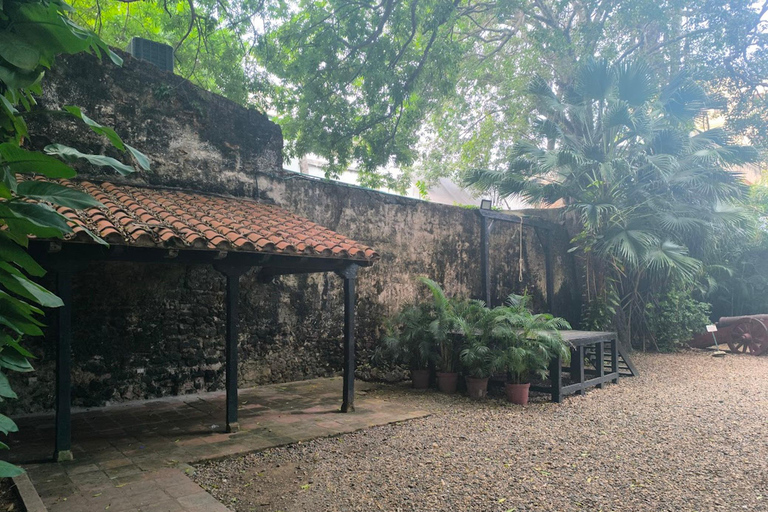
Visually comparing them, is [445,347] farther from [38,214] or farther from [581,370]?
[38,214]

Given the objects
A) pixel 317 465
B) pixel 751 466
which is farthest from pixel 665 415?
pixel 317 465

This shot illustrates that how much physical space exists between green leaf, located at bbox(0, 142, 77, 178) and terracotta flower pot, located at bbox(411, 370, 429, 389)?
6.68 m

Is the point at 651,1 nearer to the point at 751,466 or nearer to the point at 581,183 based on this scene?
the point at 581,183

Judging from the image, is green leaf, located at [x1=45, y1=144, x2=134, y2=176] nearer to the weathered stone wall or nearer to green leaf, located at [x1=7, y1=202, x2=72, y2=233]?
green leaf, located at [x1=7, y1=202, x2=72, y2=233]

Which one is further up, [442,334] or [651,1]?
[651,1]

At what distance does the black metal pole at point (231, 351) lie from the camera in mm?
5133

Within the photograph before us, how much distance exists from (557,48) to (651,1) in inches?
77.9

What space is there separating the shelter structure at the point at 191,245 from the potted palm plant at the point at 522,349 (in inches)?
80.4

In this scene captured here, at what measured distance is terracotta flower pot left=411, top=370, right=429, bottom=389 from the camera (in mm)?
7449

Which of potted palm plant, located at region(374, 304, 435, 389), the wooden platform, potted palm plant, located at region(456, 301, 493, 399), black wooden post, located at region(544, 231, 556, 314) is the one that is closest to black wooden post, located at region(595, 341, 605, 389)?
the wooden platform

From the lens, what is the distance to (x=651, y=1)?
32.2 feet

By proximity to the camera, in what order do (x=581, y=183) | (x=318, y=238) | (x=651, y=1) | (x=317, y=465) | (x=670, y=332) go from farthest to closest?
Answer: (x=670, y=332) < (x=581, y=183) < (x=651, y=1) < (x=318, y=238) < (x=317, y=465)

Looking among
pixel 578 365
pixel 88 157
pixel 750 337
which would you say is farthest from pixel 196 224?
pixel 750 337

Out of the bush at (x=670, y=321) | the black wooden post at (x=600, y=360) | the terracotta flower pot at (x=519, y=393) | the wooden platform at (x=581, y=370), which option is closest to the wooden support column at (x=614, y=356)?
the wooden platform at (x=581, y=370)
